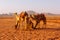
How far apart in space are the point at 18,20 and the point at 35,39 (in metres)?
6.74

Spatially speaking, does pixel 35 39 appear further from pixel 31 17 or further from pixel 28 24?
pixel 31 17

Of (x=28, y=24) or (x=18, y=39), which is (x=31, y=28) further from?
(x=18, y=39)

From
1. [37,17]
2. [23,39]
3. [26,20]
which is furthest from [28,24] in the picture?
[23,39]

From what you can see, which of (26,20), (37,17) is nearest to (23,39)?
(26,20)

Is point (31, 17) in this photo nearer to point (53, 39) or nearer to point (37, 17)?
point (37, 17)

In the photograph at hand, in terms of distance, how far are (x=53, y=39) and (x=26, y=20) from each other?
6237mm

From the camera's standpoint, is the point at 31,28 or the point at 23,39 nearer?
the point at 23,39

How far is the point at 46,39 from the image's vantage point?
510 inches

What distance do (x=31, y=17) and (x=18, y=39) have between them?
752cm

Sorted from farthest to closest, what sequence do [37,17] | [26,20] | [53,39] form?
1. [37,17]
2. [26,20]
3. [53,39]

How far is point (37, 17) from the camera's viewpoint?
20.1m

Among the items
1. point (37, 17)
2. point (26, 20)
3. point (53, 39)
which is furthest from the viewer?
point (37, 17)

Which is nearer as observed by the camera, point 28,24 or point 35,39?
point 35,39

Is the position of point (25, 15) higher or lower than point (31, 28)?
higher
